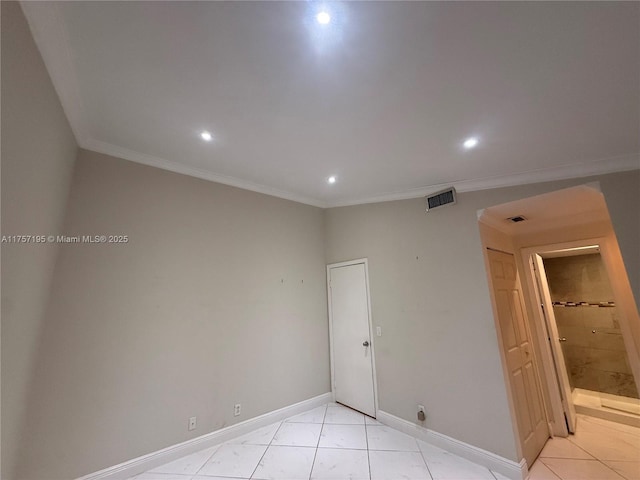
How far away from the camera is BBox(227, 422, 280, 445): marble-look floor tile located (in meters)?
2.58

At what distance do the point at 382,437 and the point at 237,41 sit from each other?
367cm

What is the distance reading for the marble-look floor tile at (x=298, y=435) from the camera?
2.55m

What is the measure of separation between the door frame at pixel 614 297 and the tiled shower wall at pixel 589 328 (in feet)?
5.26

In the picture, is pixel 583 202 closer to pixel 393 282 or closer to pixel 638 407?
pixel 393 282

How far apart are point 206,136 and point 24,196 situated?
1236mm

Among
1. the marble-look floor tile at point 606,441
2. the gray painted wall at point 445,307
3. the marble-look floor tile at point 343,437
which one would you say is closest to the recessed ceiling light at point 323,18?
the gray painted wall at point 445,307

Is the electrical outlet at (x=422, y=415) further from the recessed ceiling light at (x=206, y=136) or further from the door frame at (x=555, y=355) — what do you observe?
the recessed ceiling light at (x=206, y=136)

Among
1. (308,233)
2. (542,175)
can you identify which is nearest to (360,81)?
(542,175)

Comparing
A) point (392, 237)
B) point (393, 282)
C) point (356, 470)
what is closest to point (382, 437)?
point (356, 470)

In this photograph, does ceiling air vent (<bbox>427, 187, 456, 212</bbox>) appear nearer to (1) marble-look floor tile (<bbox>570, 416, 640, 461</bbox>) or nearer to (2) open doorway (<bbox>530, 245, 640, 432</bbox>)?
(2) open doorway (<bbox>530, 245, 640, 432</bbox>)

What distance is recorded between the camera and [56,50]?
1407 millimetres

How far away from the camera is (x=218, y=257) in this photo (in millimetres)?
2859

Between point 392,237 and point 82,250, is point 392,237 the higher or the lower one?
the higher one

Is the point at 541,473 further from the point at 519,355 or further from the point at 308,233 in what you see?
the point at 308,233
